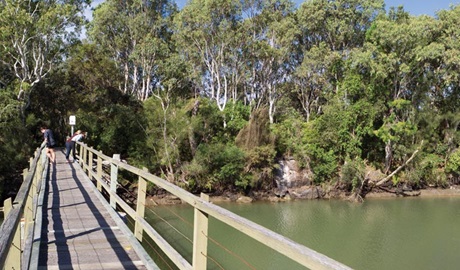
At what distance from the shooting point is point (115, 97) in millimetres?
25891

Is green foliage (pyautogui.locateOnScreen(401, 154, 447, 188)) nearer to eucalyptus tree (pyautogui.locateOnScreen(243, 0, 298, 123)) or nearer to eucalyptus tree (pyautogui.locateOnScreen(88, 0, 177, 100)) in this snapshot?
eucalyptus tree (pyautogui.locateOnScreen(243, 0, 298, 123))

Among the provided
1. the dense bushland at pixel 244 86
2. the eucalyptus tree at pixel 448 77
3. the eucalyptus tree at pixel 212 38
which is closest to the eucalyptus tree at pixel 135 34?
the dense bushland at pixel 244 86

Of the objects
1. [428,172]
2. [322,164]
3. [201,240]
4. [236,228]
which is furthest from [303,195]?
[236,228]

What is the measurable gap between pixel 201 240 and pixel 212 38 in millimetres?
28172

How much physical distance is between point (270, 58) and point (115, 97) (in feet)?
39.4

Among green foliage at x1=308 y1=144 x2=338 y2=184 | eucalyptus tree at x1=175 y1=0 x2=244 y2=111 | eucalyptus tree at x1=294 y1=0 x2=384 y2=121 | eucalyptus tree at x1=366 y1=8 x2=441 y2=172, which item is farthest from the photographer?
eucalyptus tree at x1=294 y1=0 x2=384 y2=121

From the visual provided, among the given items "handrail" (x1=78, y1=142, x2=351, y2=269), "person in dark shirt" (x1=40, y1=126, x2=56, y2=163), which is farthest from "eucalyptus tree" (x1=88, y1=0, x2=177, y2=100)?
"handrail" (x1=78, y1=142, x2=351, y2=269)

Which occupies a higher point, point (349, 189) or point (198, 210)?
point (198, 210)

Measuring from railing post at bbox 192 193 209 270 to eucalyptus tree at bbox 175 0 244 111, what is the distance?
26.6m

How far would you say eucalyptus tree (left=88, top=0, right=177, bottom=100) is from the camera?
32.2 meters

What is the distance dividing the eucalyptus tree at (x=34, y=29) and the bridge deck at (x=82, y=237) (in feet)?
48.8

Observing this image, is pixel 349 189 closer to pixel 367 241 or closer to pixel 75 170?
pixel 367 241

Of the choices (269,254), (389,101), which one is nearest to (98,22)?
(389,101)

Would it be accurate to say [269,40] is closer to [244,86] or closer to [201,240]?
[244,86]
